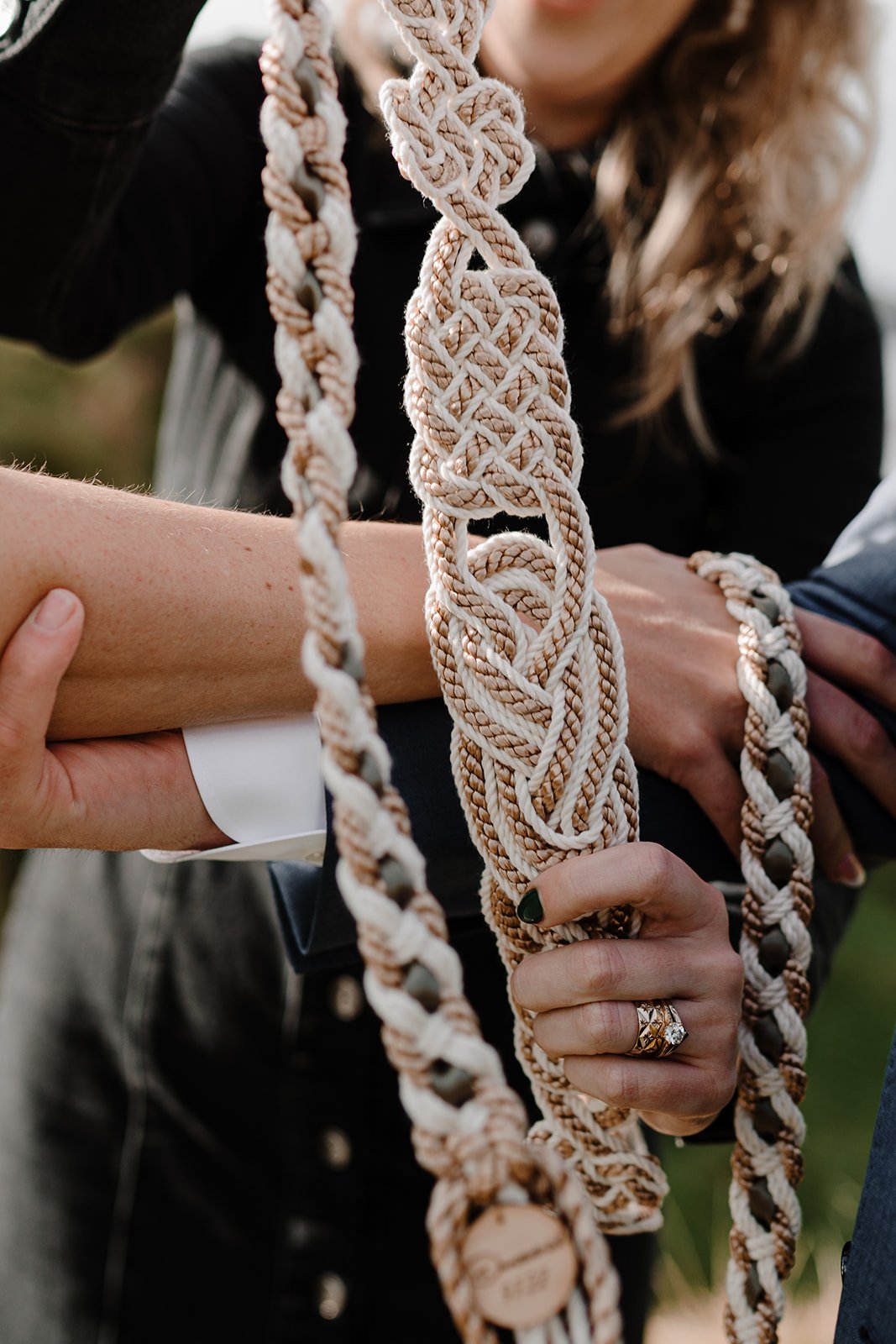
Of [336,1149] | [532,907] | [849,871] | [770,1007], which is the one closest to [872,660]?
[849,871]

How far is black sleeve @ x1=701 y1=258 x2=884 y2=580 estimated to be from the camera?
40.9 inches

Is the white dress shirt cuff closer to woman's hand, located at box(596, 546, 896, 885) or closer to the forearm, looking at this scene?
the forearm

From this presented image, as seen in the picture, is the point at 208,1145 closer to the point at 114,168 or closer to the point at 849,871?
the point at 849,871

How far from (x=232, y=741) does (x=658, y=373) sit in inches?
25.6

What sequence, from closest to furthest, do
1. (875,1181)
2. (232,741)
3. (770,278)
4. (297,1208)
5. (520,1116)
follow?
1. (520,1116)
2. (875,1181)
3. (232,741)
4. (297,1208)
5. (770,278)

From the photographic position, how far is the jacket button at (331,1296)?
1.00 meters

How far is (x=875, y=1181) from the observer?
53 cm

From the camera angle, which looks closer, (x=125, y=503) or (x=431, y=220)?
(x=125, y=503)

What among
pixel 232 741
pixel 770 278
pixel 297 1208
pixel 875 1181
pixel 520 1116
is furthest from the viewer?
pixel 770 278

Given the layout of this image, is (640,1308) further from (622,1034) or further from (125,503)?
(125,503)

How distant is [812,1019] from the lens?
7.72ft

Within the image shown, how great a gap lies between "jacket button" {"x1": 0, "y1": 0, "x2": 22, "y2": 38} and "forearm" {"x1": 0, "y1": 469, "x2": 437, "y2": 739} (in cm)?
32

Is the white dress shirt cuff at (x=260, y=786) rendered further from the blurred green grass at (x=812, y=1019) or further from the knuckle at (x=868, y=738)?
the blurred green grass at (x=812, y=1019)

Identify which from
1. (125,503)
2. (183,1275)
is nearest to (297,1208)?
(183,1275)
